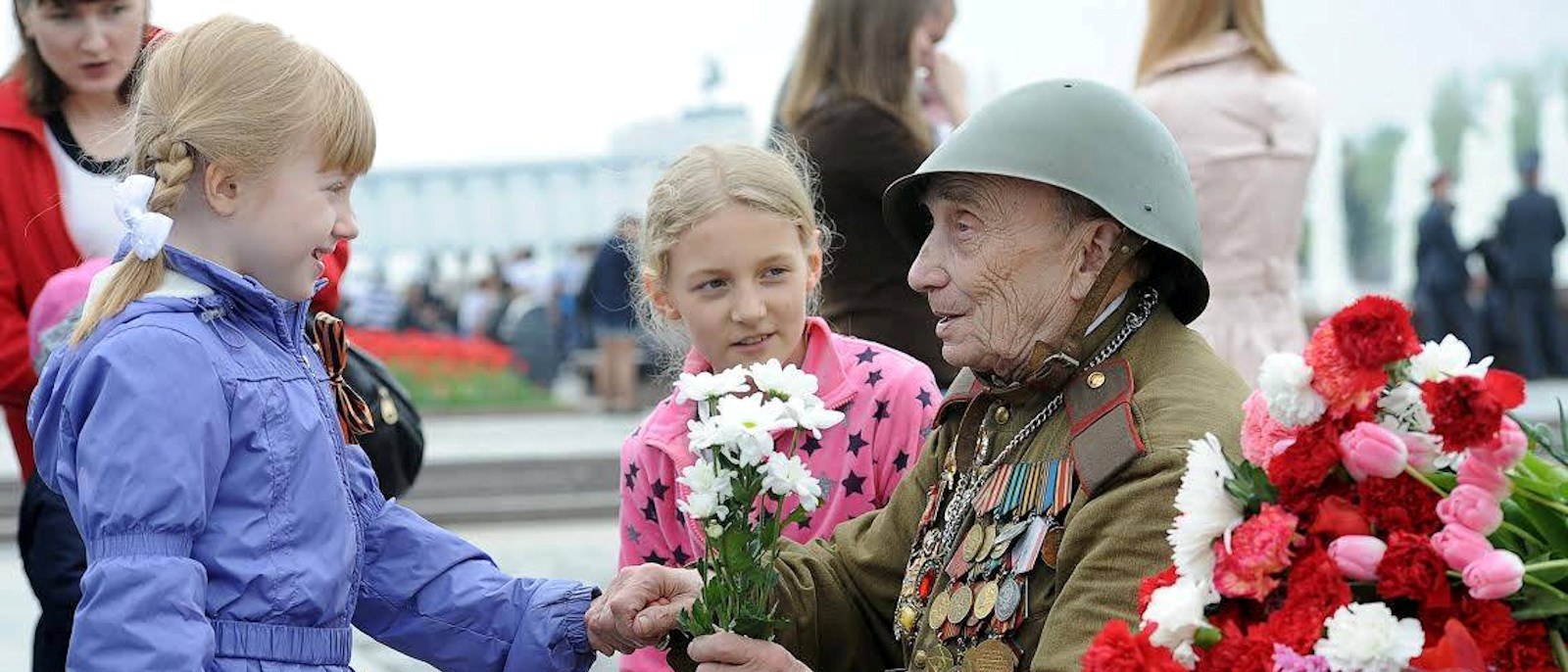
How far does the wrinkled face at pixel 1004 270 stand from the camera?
9.18 feet

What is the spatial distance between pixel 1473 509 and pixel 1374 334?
20 centimetres

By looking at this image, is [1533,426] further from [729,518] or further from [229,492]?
[229,492]

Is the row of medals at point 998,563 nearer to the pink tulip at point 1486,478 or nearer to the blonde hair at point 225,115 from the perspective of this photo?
the pink tulip at point 1486,478

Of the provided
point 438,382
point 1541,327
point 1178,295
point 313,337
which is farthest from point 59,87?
point 1541,327

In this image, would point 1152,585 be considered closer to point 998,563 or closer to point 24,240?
point 998,563

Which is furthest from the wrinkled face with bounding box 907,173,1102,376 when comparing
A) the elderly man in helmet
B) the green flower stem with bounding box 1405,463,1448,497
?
the green flower stem with bounding box 1405,463,1448,497

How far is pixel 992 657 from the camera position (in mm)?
2680

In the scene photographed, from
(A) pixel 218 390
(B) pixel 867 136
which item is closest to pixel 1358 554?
(A) pixel 218 390

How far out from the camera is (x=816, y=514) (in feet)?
11.3

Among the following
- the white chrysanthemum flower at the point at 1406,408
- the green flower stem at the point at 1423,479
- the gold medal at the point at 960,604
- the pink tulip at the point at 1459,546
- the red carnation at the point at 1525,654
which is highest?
the white chrysanthemum flower at the point at 1406,408

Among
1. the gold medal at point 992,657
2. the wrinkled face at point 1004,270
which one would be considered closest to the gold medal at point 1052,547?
the gold medal at point 992,657

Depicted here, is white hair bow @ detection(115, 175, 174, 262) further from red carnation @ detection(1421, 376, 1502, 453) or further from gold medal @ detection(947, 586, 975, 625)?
red carnation @ detection(1421, 376, 1502, 453)

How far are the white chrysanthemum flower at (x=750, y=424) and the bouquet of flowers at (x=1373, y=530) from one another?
23.1 inches

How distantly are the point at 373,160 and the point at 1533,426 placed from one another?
5.45ft
